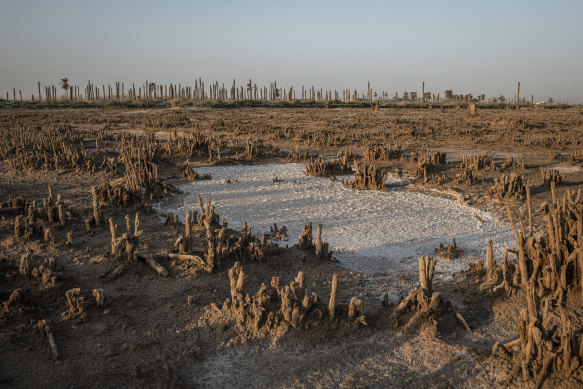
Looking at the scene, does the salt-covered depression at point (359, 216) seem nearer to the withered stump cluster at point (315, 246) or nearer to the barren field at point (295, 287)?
the barren field at point (295, 287)

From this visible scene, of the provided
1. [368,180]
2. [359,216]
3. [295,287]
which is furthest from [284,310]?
[368,180]

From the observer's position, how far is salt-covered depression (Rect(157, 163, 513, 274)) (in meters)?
5.51

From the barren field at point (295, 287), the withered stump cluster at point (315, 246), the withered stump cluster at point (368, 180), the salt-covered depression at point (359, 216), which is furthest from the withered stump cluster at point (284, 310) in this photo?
the withered stump cluster at point (368, 180)

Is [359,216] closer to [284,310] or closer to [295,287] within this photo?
[295,287]

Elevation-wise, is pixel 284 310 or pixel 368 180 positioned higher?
pixel 368 180

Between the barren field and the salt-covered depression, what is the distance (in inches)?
1.6

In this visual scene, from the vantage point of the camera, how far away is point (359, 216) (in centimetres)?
696

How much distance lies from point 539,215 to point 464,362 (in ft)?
14.5

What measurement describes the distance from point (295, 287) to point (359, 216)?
11.4ft

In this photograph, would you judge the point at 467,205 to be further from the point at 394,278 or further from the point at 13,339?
the point at 13,339

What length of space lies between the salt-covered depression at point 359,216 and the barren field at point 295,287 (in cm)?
4

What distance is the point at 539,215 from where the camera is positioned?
669cm

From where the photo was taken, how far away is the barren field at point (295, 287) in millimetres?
3113

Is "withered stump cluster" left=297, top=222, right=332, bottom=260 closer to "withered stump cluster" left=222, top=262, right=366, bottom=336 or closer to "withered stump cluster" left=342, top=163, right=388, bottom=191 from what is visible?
"withered stump cluster" left=222, top=262, right=366, bottom=336
